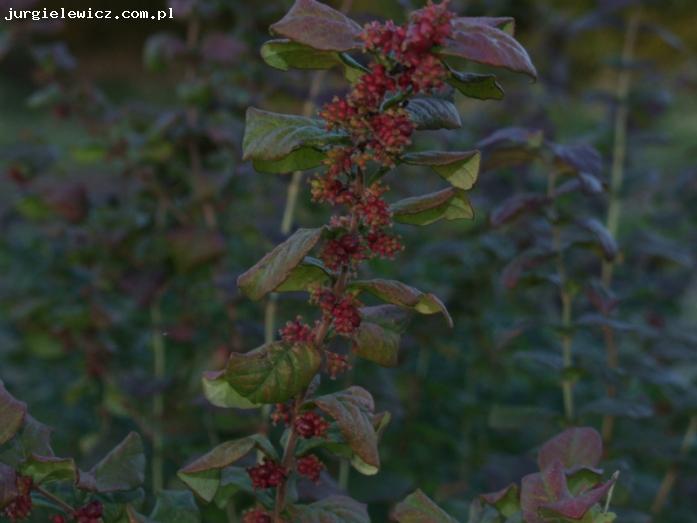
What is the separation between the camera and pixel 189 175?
2303mm

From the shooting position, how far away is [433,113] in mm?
1078

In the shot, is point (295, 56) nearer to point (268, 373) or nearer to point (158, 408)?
point (268, 373)

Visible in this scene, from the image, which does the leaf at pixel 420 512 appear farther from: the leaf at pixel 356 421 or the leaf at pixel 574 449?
the leaf at pixel 574 449

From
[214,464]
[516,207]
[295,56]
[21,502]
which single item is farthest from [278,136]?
[516,207]

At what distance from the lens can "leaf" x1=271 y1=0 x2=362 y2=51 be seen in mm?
976

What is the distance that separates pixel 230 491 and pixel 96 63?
12.2 meters

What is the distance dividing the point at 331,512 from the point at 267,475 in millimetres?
72

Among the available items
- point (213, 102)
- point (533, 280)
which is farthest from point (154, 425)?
point (533, 280)

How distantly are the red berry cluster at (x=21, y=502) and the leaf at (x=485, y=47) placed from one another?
1.79 feet

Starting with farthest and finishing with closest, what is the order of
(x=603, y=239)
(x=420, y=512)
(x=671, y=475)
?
(x=671, y=475), (x=603, y=239), (x=420, y=512)

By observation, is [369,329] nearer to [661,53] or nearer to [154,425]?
[154,425]

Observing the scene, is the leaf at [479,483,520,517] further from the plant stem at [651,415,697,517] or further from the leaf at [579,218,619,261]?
the plant stem at [651,415,697,517]

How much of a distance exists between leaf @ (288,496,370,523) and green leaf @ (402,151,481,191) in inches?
13.0

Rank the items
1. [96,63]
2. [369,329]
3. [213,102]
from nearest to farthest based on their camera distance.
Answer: [369,329] → [213,102] → [96,63]
